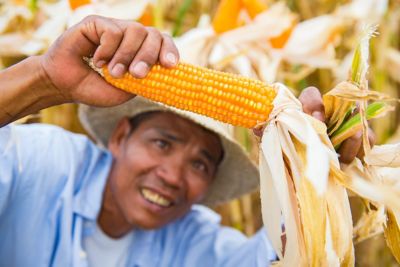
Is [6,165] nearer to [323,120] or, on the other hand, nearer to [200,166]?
[200,166]

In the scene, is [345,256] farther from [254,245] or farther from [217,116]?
[254,245]

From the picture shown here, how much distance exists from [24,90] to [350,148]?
18.9 inches

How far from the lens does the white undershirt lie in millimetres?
1454

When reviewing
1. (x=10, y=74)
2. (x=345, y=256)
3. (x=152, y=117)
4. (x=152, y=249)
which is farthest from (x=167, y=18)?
(x=345, y=256)

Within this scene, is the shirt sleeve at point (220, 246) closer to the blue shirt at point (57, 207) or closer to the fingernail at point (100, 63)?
the blue shirt at point (57, 207)

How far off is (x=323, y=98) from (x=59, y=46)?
39 cm

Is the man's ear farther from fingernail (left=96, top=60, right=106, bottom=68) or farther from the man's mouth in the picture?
fingernail (left=96, top=60, right=106, bottom=68)

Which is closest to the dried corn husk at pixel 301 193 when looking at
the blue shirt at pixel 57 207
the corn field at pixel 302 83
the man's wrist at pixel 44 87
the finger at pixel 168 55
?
the corn field at pixel 302 83

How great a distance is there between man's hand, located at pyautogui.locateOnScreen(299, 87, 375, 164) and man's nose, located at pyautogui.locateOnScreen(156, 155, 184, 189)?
49 centimetres

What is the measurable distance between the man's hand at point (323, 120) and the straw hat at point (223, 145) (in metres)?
0.46

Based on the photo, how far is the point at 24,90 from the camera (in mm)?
952

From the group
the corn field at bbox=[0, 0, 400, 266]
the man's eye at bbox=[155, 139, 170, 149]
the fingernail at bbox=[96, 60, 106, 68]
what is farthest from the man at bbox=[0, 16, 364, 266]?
the fingernail at bbox=[96, 60, 106, 68]

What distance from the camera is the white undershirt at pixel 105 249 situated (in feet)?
4.77

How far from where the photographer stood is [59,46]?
3.04ft
